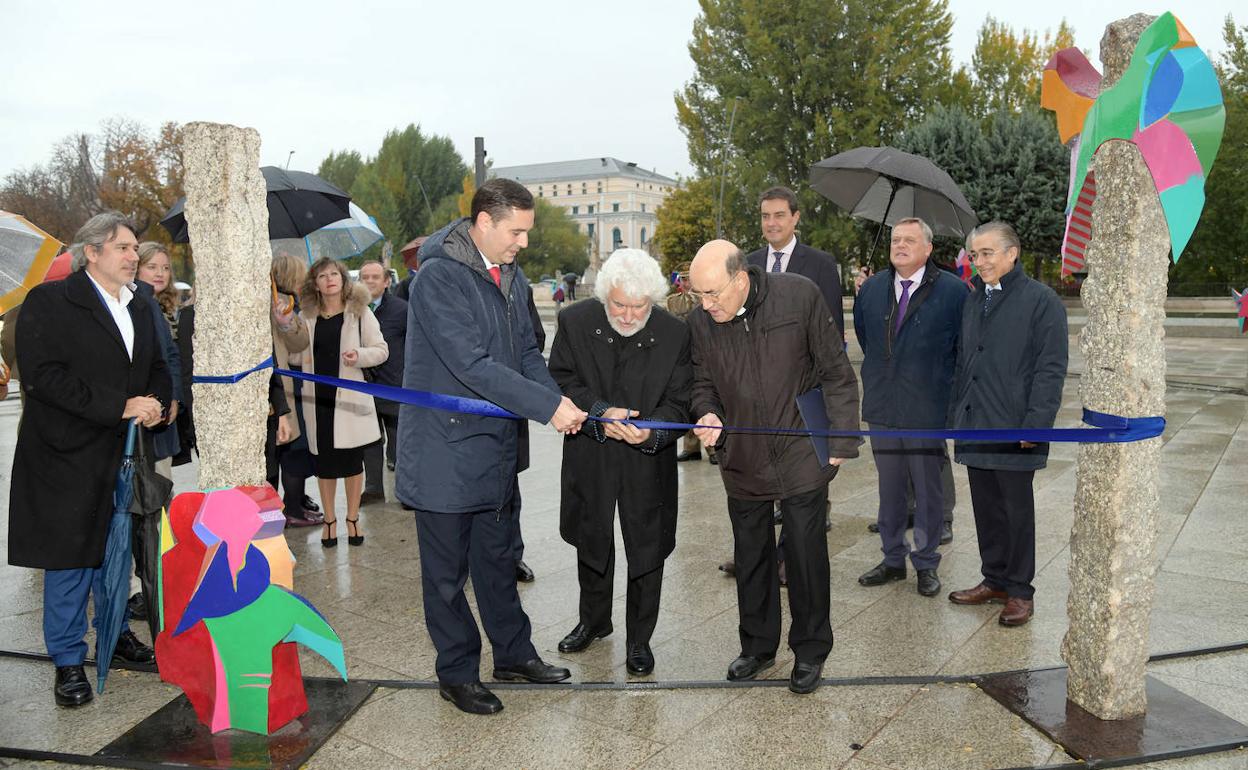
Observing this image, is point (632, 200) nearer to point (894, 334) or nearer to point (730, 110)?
point (730, 110)

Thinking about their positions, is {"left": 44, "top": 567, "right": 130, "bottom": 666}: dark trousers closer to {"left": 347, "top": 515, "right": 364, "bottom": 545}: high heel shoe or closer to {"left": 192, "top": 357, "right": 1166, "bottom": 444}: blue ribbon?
{"left": 192, "top": 357, "right": 1166, "bottom": 444}: blue ribbon

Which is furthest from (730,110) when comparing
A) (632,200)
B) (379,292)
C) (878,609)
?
(632,200)

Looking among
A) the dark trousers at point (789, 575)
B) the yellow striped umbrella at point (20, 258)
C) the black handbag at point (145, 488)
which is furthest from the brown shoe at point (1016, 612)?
the yellow striped umbrella at point (20, 258)

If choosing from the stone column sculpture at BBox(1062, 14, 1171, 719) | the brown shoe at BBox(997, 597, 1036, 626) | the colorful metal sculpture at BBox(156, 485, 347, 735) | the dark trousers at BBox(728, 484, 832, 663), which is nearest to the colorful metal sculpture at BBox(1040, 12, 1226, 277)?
the stone column sculpture at BBox(1062, 14, 1171, 719)

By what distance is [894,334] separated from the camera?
5.58 meters

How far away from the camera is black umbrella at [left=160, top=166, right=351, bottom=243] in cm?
707

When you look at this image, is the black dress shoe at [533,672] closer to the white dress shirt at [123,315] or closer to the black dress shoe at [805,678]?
the black dress shoe at [805,678]

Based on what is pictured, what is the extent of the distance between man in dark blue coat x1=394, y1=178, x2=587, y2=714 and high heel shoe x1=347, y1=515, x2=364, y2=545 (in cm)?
263

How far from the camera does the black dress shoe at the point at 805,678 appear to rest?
405 cm

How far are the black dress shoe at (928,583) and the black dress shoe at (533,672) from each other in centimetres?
213

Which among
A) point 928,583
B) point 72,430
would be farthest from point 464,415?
point 928,583

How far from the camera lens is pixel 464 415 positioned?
393 centimetres

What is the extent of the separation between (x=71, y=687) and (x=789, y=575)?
9.99 feet

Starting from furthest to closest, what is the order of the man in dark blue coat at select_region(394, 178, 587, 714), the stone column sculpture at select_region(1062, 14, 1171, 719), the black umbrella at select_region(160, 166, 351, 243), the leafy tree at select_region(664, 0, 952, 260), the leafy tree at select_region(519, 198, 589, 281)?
the leafy tree at select_region(519, 198, 589, 281) < the leafy tree at select_region(664, 0, 952, 260) < the black umbrella at select_region(160, 166, 351, 243) < the man in dark blue coat at select_region(394, 178, 587, 714) < the stone column sculpture at select_region(1062, 14, 1171, 719)
